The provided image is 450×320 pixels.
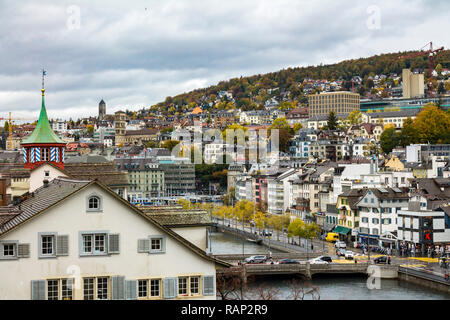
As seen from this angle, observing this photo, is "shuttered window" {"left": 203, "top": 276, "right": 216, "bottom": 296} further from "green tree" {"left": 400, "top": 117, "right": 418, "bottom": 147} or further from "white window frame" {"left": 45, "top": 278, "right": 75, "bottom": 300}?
"green tree" {"left": 400, "top": 117, "right": 418, "bottom": 147}

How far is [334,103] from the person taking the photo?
17938cm

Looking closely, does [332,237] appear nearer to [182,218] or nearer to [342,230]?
[342,230]

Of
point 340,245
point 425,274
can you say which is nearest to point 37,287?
point 425,274

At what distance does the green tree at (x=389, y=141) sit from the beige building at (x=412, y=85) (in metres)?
72.5

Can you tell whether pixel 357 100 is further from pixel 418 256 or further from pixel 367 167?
pixel 418 256

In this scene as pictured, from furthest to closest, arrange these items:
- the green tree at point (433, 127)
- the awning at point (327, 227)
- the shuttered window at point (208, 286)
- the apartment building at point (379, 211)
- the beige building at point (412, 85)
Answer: the beige building at point (412, 85) → the green tree at point (433, 127) → the awning at point (327, 227) → the apartment building at point (379, 211) → the shuttered window at point (208, 286)

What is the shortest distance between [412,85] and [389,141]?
81.8m

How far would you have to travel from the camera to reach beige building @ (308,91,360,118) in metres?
178

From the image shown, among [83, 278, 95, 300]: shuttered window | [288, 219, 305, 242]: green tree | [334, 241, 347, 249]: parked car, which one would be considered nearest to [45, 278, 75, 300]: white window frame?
[83, 278, 95, 300]: shuttered window

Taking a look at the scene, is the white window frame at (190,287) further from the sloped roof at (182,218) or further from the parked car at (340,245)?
the parked car at (340,245)

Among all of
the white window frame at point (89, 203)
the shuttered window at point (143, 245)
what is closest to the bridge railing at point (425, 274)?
the shuttered window at point (143, 245)

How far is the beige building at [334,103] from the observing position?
178 metres

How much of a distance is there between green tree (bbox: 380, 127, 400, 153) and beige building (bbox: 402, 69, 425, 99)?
72550 mm
